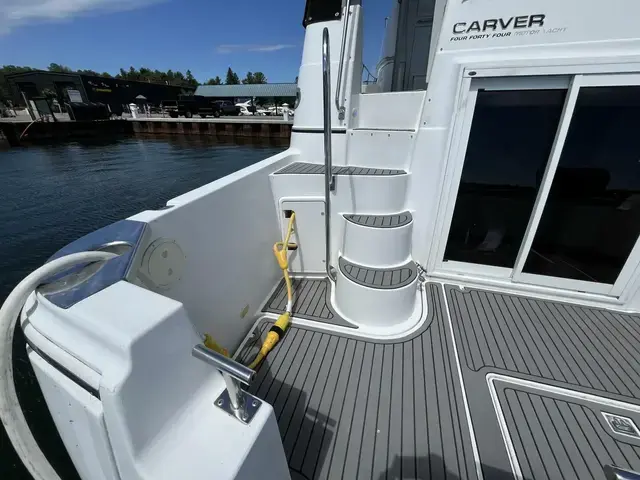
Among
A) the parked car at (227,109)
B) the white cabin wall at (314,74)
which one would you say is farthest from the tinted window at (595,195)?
the parked car at (227,109)

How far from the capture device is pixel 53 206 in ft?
20.0

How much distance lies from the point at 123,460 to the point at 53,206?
25.7ft

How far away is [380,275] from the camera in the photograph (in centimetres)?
189

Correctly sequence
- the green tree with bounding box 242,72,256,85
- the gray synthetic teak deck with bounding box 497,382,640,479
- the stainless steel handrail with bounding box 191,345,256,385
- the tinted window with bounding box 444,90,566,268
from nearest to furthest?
the stainless steel handrail with bounding box 191,345,256,385 < the gray synthetic teak deck with bounding box 497,382,640,479 < the tinted window with bounding box 444,90,566,268 < the green tree with bounding box 242,72,256,85

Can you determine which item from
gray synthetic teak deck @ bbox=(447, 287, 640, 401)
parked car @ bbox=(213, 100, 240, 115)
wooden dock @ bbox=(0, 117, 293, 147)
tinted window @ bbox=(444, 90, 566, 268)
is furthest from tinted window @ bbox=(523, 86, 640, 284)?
parked car @ bbox=(213, 100, 240, 115)

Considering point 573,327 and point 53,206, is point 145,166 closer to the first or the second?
point 53,206

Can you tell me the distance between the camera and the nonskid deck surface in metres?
1.18

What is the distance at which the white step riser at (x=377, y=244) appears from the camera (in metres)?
1.92

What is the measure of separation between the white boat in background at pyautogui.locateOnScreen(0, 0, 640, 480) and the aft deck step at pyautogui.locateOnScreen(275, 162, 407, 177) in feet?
0.14

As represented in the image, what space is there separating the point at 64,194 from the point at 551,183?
9.40 meters

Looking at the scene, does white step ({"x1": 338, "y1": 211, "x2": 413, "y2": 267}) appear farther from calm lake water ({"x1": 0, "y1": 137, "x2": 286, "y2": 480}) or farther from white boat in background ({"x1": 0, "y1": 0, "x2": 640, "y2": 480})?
calm lake water ({"x1": 0, "y1": 137, "x2": 286, "y2": 480})

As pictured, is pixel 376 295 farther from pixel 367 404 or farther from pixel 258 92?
pixel 258 92

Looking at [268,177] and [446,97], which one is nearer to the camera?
[446,97]

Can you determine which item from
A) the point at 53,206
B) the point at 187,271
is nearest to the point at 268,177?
the point at 187,271
